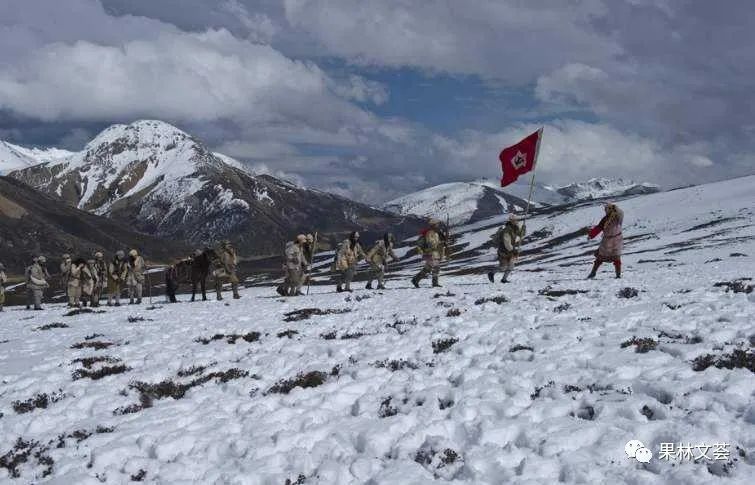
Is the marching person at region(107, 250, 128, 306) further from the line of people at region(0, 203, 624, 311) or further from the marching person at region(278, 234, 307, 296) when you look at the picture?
the marching person at region(278, 234, 307, 296)

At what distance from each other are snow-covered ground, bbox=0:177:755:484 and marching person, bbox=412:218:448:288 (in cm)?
1002

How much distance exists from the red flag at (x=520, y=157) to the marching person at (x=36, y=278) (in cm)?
2737

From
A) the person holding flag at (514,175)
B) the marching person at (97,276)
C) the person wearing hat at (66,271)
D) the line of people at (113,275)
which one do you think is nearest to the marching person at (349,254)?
the line of people at (113,275)

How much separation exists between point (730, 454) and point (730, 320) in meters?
6.79

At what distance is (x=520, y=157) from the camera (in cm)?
2806

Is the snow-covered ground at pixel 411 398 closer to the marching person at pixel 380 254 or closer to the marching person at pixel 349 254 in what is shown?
the marching person at pixel 349 254

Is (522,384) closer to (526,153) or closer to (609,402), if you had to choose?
(609,402)

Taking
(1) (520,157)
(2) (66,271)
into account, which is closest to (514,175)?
(1) (520,157)

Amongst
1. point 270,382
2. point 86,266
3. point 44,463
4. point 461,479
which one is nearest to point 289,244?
point 86,266

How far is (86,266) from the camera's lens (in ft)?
113

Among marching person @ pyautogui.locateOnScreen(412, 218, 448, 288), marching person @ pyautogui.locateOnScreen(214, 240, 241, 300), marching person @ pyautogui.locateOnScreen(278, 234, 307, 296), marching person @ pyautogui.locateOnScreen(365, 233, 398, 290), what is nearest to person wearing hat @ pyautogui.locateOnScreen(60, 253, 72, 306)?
marching person @ pyautogui.locateOnScreen(214, 240, 241, 300)

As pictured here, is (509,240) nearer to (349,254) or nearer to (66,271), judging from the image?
(349,254)

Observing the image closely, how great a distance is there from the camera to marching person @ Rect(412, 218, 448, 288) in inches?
1110

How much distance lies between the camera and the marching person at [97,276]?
34.7 m
